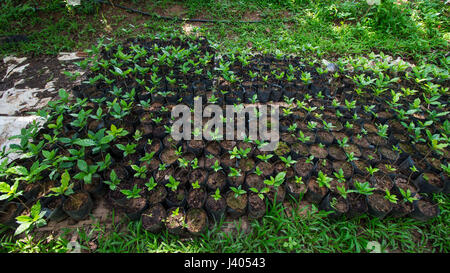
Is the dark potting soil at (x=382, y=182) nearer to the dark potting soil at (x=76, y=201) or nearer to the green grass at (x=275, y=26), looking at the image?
the green grass at (x=275, y=26)

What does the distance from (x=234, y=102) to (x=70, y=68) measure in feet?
10.8

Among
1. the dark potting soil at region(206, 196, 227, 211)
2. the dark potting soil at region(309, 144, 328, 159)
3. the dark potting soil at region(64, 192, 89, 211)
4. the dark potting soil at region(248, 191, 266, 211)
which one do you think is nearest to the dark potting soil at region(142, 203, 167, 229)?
the dark potting soil at region(206, 196, 227, 211)

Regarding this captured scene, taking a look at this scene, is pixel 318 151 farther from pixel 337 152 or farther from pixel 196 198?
pixel 196 198

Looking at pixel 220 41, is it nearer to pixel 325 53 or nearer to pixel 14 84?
pixel 325 53

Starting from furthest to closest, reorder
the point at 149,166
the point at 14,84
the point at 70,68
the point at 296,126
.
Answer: the point at 70,68 → the point at 14,84 → the point at 296,126 → the point at 149,166

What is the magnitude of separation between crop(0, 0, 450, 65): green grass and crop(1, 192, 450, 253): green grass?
10.3 ft

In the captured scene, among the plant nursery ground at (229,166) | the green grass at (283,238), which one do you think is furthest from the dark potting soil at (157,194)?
the green grass at (283,238)

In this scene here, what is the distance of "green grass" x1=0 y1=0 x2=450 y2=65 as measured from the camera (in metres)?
4.38

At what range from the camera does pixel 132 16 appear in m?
5.49

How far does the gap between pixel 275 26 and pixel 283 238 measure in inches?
198

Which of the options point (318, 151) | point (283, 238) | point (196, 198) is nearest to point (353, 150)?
point (318, 151)

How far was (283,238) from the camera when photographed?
1850 millimetres

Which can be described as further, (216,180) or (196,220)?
(216,180)
